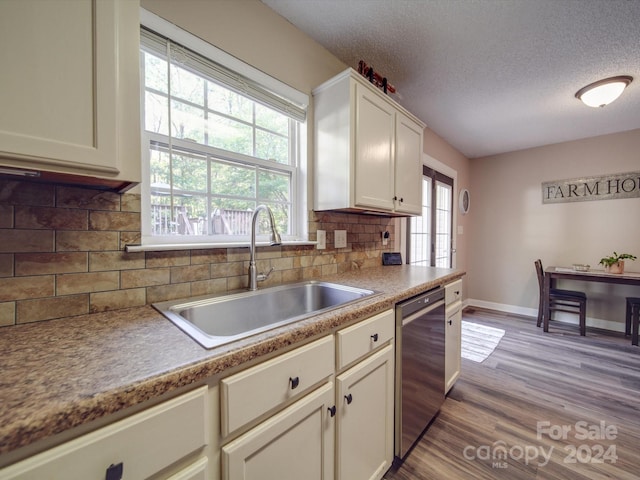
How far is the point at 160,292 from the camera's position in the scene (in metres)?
1.08

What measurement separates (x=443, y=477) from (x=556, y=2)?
2.57 metres

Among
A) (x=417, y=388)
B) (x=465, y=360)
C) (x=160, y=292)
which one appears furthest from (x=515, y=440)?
(x=160, y=292)

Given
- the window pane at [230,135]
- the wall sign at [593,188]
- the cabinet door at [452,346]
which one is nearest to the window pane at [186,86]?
the window pane at [230,135]

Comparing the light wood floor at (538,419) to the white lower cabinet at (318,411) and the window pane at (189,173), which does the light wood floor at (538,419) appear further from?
the window pane at (189,173)

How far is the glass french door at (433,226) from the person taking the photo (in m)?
3.11

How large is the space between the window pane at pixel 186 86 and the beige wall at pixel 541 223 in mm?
4416

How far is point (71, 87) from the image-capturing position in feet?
2.11

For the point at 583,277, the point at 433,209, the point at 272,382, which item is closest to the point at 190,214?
the point at 272,382

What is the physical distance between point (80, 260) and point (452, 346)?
211cm

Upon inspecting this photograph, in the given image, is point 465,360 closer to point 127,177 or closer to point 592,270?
point 592,270

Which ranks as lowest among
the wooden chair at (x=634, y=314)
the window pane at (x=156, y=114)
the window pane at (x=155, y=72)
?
the wooden chair at (x=634, y=314)

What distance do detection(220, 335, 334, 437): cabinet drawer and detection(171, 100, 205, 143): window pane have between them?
1.10 m

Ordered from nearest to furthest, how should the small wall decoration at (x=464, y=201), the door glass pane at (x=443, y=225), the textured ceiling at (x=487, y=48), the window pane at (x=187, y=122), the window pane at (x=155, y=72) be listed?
the window pane at (x=155, y=72) → the window pane at (x=187, y=122) → the textured ceiling at (x=487, y=48) → the door glass pane at (x=443, y=225) → the small wall decoration at (x=464, y=201)

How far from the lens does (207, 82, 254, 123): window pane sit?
135cm
